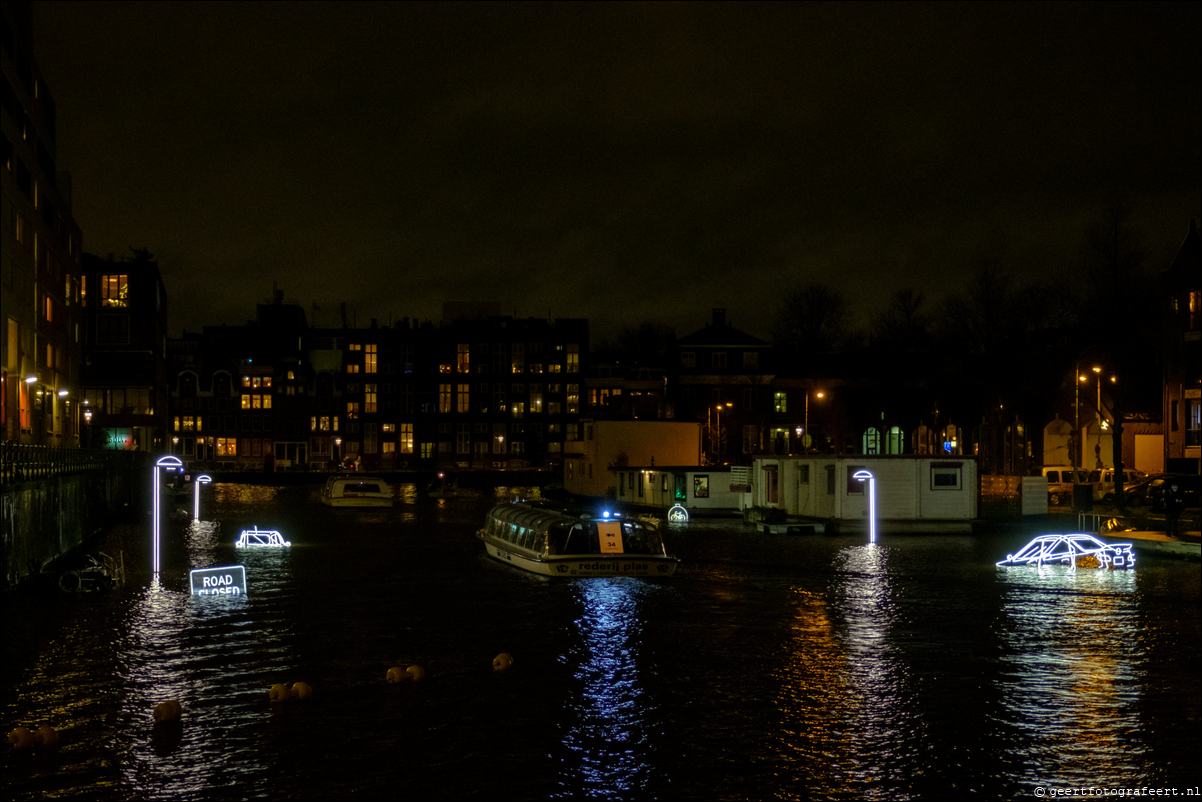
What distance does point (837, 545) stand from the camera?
48688 millimetres

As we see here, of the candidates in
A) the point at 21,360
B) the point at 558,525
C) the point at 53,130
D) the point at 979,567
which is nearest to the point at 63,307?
the point at 53,130

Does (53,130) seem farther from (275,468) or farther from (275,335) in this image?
(275,335)

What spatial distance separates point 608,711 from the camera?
19703mm

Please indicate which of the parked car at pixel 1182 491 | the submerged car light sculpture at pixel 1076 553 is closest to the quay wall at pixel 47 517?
the submerged car light sculpture at pixel 1076 553

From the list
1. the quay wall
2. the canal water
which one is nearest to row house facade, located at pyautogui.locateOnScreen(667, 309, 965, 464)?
the quay wall

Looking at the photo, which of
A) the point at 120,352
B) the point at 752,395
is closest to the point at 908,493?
the point at 752,395

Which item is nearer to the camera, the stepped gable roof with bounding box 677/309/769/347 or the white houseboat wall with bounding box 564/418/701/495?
the white houseboat wall with bounding box 564/418/701/495

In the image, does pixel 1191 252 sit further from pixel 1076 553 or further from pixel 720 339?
pixel 720 339

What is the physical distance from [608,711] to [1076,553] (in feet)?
85.4

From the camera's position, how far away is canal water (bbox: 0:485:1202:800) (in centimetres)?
1611

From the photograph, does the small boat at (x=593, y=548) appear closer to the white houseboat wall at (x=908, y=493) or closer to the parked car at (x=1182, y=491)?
the white houseboat wall at (x=908, y=493)

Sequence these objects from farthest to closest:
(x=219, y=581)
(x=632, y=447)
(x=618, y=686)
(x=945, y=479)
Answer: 1. (x=632, y=447)
2. (x=945, y=479)
3. (x=219, y=581)
4. (x=618, y=686)

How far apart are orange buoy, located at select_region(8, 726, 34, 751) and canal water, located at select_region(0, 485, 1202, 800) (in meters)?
0.14

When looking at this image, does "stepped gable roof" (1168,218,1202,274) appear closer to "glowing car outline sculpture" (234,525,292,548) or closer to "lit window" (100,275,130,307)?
"glowing car outline sculpture" (234,525,292,548)
